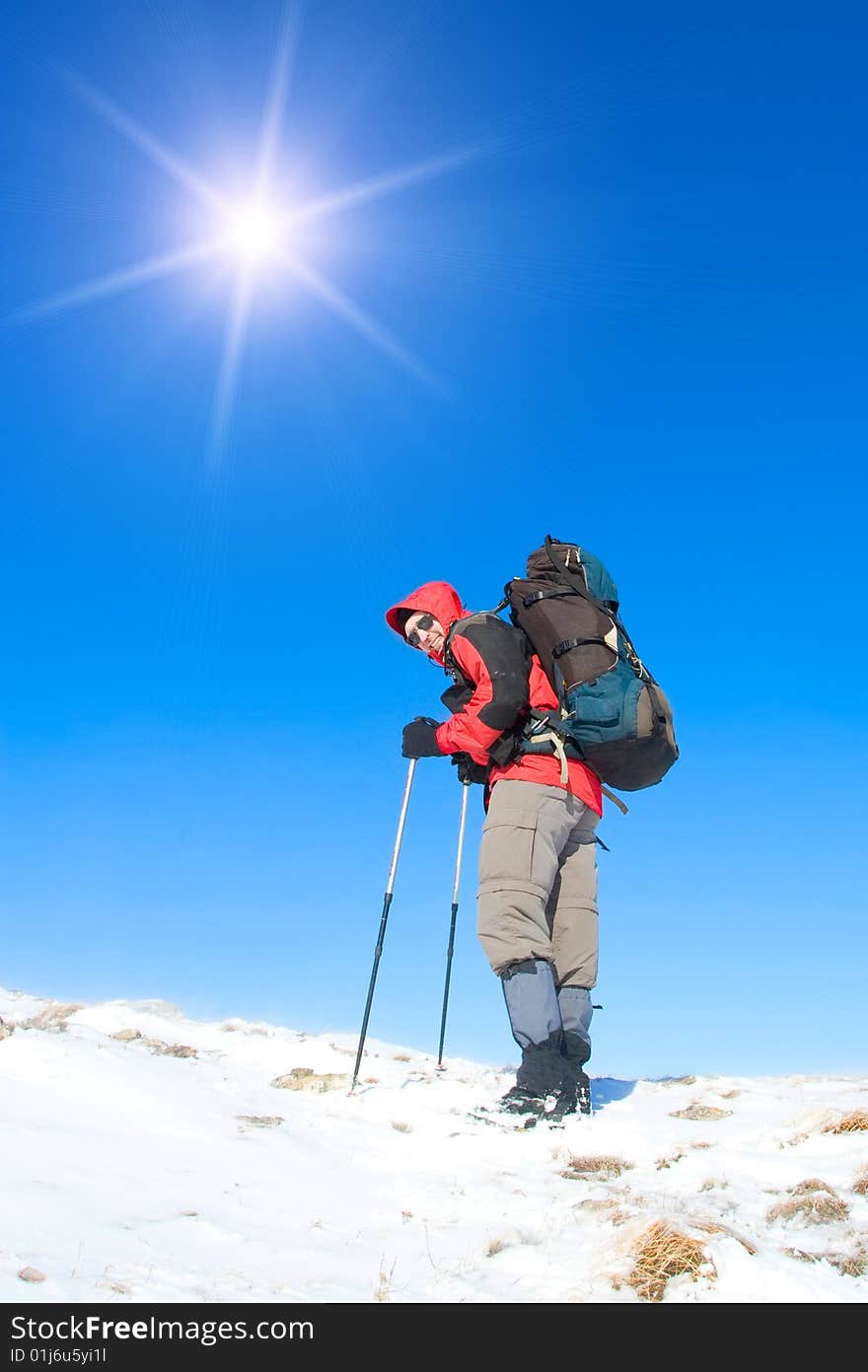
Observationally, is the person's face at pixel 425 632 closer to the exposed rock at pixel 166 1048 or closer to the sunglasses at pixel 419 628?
the sunglasses at pixel 419 628

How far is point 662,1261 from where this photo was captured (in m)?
2.68

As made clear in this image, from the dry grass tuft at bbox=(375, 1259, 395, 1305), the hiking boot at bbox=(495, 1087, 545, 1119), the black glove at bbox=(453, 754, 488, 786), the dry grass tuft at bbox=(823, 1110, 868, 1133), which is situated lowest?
the dry grass tuft at bbox=(375, 1259, 395, 1305)

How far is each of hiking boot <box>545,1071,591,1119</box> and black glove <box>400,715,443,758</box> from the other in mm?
2818

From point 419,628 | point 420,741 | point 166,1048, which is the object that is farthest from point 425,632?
point 166,1048

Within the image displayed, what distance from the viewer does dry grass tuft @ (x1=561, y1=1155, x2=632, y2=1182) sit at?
4.30 metres

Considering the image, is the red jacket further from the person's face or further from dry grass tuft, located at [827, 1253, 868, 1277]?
dry grass tuft, located at [827, 1253, 868, 1277]

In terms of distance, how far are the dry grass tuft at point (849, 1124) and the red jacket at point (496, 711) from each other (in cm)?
274

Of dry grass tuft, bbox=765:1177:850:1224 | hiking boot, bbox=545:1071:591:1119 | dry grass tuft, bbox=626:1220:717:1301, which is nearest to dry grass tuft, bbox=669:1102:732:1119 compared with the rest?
hiking boot, bbox=545:1071:591:1119

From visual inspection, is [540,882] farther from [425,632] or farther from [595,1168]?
[425,632]

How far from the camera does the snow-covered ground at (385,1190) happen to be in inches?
103

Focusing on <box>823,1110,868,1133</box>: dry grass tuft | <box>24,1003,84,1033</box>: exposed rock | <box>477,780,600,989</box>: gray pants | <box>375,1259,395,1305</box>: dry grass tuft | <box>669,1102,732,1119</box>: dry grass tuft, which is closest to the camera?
<box>375,1259,395,1305</box>: dry grass tuft

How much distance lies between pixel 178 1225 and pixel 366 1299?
3.06 feet
